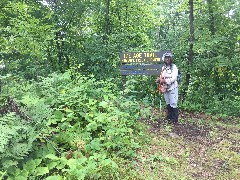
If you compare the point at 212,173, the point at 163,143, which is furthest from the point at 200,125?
the point at 212,173

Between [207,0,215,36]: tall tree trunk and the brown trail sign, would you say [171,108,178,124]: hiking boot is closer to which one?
the brown trail sign

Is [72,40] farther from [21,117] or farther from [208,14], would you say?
[21,117]

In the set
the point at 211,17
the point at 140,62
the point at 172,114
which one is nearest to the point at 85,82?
the point at 140,62

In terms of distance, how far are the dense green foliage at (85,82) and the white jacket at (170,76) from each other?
88 cm

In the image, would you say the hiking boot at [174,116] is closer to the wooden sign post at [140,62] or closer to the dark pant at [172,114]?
the dark pant at [172,114]

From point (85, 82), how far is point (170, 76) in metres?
2.54

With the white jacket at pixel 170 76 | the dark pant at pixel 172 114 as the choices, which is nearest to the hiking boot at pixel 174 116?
the dark pant at pixel 172 114

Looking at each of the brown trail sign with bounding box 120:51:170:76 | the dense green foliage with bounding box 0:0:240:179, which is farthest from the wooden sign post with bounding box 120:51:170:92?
the dense green foliage with bounding box 0:0:240:179

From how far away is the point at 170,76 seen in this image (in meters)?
8.46

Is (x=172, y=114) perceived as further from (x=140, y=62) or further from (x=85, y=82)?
(x=85, y=82)

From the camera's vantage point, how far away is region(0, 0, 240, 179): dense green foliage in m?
4.93

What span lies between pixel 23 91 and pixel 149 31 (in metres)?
19.3

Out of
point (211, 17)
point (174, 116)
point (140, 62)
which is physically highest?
point (211, 17)

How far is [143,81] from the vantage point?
481 inches
